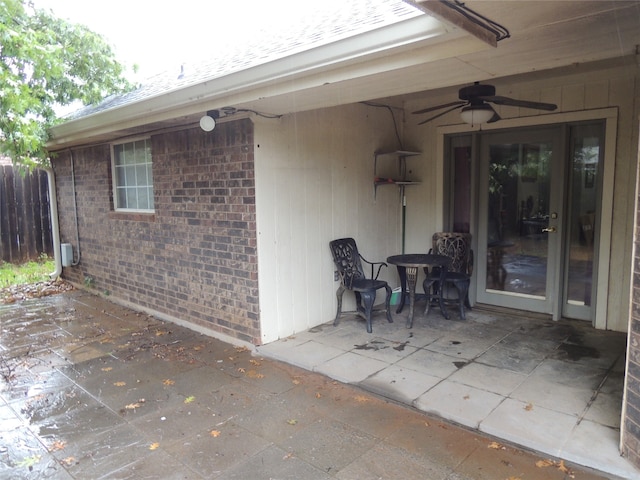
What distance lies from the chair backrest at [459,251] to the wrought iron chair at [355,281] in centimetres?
95

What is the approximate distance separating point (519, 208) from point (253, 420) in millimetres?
3825

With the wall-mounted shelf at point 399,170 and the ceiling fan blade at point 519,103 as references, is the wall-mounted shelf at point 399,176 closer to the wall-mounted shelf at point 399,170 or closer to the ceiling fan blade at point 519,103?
the wall-mounted shelf at point 399,170

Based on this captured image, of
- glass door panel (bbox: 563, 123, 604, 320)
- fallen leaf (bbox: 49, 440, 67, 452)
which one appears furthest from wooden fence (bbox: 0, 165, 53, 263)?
glass door panel (bbox: 563, 123, 604, 320)

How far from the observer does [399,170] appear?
5.93 meters

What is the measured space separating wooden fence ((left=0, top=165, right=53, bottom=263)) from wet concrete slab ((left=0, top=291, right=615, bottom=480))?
5.58 metres

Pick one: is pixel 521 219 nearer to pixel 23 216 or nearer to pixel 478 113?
pixel 478 113

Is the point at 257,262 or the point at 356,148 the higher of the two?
the point at 356,148

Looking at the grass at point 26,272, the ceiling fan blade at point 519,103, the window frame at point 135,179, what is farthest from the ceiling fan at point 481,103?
the grass at point 26,272

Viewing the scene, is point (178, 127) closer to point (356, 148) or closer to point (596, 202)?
point (356, 148)

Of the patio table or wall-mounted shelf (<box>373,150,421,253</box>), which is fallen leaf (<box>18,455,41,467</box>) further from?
wall-mounted shelf (<box>373,150,421,253</box>)

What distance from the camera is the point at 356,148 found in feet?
17.2

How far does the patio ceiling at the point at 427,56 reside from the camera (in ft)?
6.72

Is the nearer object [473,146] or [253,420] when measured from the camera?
[253,420]

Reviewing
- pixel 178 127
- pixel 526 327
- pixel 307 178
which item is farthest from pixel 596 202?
pixel 178 127
